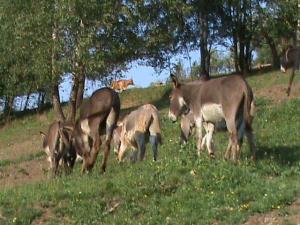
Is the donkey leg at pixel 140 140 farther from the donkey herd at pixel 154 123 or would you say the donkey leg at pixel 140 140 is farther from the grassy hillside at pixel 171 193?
the grassy hillside at pixel 171 193

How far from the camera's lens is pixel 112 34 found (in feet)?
111

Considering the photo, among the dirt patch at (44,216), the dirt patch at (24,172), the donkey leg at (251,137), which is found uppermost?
the donkey leg at (251,137)

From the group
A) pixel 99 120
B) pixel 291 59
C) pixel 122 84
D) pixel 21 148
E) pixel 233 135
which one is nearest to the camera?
pixel 233 135

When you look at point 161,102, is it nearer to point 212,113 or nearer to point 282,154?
point 282,154

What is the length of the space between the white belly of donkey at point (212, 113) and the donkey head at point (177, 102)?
2.00 m

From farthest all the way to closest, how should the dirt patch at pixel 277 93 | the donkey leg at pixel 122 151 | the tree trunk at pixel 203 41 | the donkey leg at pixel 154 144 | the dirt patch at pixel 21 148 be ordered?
the tree trunk at pixel 203 41 → the dirt patch at pixel 21 148 → the dirt patch at pixel 277 93 → the donkey leg at pixel 122 151 → the donkey leg at pixel 154 144

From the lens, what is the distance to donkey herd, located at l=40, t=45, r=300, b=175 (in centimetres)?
1460

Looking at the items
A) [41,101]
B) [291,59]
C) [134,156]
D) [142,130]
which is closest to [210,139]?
[142,130]

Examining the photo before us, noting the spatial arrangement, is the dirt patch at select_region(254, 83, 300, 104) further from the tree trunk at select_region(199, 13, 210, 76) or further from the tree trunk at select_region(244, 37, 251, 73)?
the tree trunk at select_region(244, 37, 251, 73)

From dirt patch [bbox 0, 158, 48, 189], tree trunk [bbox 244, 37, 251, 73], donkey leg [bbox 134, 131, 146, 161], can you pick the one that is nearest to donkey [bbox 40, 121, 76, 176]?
dirt patch [bbox 0, 158, 48, 189]

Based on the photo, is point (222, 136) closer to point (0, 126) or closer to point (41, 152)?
point (41, 152)

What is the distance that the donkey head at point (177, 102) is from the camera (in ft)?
57.5

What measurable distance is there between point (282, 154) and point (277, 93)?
14484 millimetres

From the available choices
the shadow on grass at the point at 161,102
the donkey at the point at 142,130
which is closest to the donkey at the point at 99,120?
the donkey at the point at 142,130
